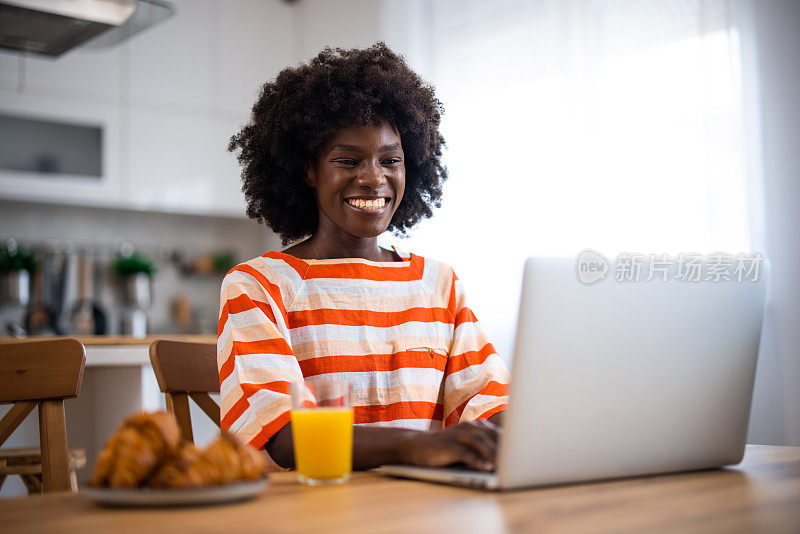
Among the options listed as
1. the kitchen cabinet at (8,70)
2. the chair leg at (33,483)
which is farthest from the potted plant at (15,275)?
the chair leg at (33,483)

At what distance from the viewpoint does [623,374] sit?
82 centimetres

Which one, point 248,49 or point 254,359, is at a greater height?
point 248,49

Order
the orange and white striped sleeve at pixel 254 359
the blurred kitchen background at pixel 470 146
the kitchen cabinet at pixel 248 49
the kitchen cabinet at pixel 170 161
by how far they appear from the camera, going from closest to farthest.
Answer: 1. the orange and white striped sleeve at pixel 254 359
2. the blurred kitchen background at pixel 470 146
3. the kitchen cabinet at pixel 170 161
4. the kitchen cabinet at pixel 248 49

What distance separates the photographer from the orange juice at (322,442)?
85 centimetres

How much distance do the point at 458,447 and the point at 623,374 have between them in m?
0.18

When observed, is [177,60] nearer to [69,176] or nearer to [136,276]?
[69,176]

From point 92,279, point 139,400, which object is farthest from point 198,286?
point 139,400

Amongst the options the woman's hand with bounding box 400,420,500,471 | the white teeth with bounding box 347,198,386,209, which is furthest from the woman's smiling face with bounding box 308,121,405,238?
the woman's hand with bounding box 400,420,500,471

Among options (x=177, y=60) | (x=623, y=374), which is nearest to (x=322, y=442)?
(x=623, y=374)

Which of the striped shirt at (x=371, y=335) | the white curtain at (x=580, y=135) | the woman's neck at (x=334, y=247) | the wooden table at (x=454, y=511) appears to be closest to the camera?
the wooden table at (x=454, y=511)

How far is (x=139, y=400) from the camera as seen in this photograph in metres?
2.25

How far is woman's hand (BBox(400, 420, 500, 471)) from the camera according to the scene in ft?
2.82

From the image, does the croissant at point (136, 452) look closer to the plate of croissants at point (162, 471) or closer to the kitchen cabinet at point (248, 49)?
the plate of croissants at point (162, 471)

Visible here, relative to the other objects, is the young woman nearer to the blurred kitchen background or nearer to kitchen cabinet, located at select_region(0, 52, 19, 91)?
the blurred kitchen background
